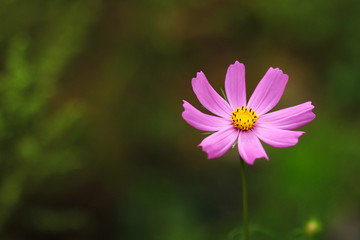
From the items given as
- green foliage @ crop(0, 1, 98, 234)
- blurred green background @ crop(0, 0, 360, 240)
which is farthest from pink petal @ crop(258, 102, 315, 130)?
green foliage @ crop(0, 1, 98, 234)

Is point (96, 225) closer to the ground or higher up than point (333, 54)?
closer to the ground

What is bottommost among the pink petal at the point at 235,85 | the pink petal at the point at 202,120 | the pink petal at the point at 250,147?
the pink petal at the point at 250,147

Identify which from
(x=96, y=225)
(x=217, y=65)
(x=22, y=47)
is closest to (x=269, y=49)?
(x=217, y=65)

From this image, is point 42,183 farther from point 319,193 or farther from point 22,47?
point 319,193

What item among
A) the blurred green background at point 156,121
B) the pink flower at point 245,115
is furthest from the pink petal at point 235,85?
the blurred green background at point 156,121

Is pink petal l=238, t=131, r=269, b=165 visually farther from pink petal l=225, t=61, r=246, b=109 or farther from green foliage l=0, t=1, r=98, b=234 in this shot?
green foliage l=0, t=1, r=98, b=234

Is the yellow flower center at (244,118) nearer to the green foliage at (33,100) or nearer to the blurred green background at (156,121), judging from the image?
the blurred green background at (156,121)

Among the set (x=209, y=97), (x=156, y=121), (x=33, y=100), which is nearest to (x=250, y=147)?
(x=209, y=97)
